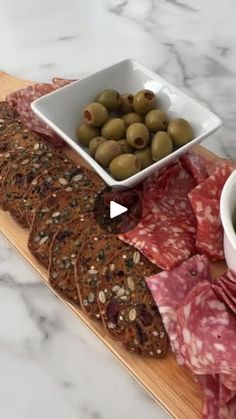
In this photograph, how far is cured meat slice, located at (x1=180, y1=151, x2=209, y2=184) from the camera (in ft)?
3.42

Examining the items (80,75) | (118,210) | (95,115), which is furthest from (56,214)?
(80,75)

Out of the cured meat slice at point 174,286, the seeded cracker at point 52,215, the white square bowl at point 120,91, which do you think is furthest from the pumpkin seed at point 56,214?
the cured meat slice at point 174,286

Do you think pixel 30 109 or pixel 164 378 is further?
pixel 30 109

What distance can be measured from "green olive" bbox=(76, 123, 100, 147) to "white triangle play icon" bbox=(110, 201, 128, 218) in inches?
6.6

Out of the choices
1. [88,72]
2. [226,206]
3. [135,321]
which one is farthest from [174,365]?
[88,72]

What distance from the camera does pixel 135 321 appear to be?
34.3 inches

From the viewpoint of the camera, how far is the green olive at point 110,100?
114cm

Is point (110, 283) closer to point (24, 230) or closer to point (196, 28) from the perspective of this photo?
point (24, 230)

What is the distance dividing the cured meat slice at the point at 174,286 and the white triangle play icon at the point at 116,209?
0.55ft

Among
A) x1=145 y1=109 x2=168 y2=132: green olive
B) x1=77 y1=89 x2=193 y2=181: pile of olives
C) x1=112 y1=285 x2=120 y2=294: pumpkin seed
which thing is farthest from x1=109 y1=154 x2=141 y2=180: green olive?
x1=112 y1=285 x2=120 y2=294: pumpkin seed

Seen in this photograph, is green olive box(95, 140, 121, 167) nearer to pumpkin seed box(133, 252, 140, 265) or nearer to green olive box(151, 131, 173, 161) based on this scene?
green olive box(151, 131, 173, 161)

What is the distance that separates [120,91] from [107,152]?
0.23 meters

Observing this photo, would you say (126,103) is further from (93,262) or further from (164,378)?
(164,378)

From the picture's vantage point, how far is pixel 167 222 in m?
0.99
